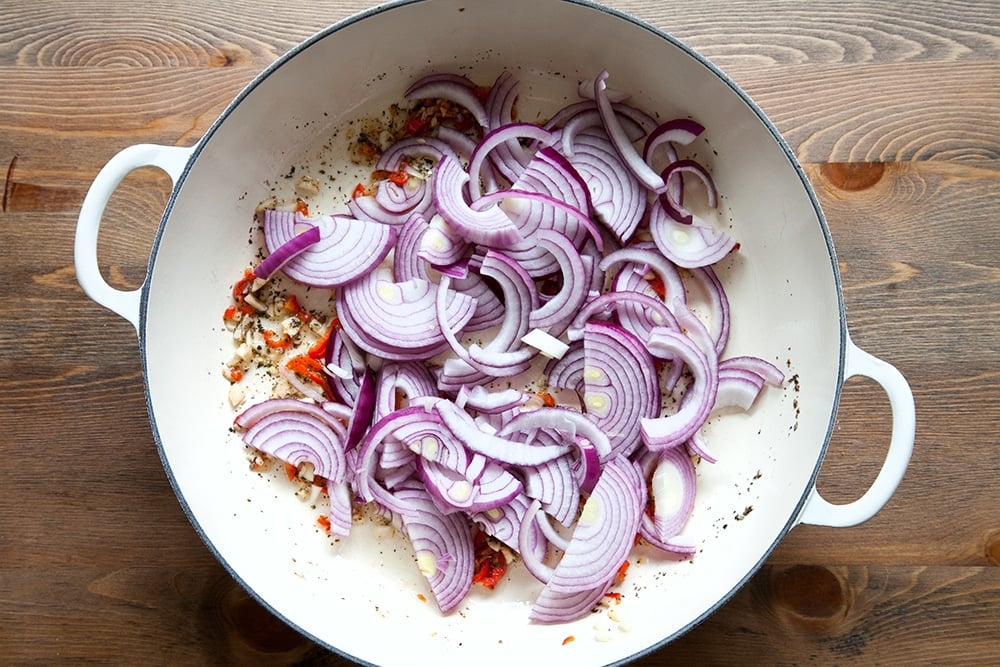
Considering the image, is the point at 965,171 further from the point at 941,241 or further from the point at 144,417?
the point at 144,417

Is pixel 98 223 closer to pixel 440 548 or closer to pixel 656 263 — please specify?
pixel 440 548

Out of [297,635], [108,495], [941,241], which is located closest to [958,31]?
[941,241]

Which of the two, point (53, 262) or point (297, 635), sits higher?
point (53, 262)

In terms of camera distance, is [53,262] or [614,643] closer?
[614,643]

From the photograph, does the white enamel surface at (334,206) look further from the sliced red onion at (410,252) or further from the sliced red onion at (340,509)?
the sliced red onion at (410,252)

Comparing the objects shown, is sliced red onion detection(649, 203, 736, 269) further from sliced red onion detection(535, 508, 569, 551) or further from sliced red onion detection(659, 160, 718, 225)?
sliced red onion detection(535, 508, 569, 551)

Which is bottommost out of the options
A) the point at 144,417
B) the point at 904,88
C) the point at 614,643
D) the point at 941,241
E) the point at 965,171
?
the point at 614,643
